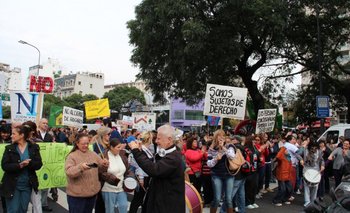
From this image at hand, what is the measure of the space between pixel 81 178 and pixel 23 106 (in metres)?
6.21

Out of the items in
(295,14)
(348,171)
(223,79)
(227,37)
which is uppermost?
(295,14)

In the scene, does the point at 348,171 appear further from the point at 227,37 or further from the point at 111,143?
the point at 227,37

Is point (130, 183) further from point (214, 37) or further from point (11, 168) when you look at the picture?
point (214, 37)

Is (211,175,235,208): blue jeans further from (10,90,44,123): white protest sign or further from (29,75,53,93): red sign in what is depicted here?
(29,75,53,93): red sign

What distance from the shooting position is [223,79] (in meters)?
20.3

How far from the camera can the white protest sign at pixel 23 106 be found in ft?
35.4

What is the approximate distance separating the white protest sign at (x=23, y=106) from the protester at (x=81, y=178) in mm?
5716

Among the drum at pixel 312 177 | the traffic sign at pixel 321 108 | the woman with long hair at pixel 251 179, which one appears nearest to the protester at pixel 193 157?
the woman with long hair at pixel 251 179

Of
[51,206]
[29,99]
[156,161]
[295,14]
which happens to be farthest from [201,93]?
[156,161]

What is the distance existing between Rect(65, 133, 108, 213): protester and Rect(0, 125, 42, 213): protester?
0.68m

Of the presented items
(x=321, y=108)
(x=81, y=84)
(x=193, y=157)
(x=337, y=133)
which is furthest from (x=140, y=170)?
(x=81, y=84)

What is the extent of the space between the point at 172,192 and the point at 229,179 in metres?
3.53

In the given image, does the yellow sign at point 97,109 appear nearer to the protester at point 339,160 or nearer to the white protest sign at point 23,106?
the white protest sign at point 23,106

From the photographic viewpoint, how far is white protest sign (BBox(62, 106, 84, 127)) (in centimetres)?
1476
